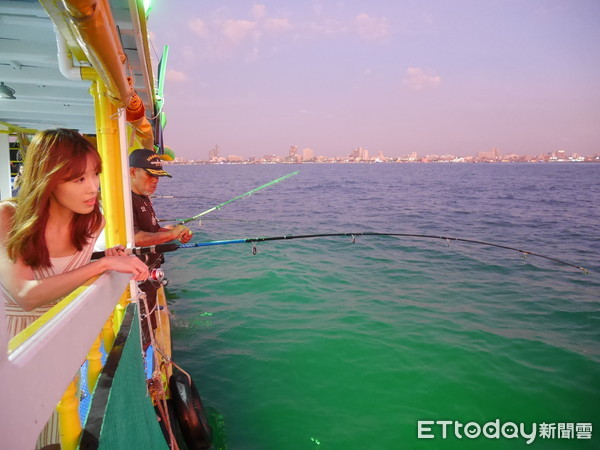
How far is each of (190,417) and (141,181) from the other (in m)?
2.60

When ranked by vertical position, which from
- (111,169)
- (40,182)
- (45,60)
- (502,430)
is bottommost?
(502,430)

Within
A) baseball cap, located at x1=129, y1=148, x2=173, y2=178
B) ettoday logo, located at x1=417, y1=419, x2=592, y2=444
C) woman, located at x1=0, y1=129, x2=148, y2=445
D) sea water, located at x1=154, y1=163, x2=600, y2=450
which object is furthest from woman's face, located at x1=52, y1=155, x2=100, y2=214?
ettoday logo, located at x1=417, y1=419, x2=592, y2=444

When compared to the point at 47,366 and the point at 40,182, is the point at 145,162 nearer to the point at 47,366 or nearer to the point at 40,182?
the point at 40,182

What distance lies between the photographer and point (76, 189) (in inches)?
70.0

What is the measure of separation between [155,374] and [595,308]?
9706 mm

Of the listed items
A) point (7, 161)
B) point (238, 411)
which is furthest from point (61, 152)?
point (7, 161)

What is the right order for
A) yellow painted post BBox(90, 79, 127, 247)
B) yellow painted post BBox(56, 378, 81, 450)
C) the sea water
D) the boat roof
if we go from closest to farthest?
1. yellow painted post BBox(56, 378, 81, 450)
2. the boat roof
3. yellow painted post BBox(90, 79, 127, 247)
4. the sea water

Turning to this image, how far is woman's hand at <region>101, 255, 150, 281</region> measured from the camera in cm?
174

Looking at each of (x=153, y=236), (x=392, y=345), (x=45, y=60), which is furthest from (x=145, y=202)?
(x=392, y=345)

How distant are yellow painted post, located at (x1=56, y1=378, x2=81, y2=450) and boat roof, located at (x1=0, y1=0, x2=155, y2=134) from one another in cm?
190

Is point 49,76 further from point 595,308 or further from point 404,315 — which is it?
point 595,308

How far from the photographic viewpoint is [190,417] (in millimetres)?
4172

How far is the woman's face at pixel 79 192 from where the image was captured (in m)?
1.76

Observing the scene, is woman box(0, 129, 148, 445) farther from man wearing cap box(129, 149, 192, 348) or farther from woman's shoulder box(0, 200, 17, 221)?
man wearing cap box(129, 149, 192, 348)
